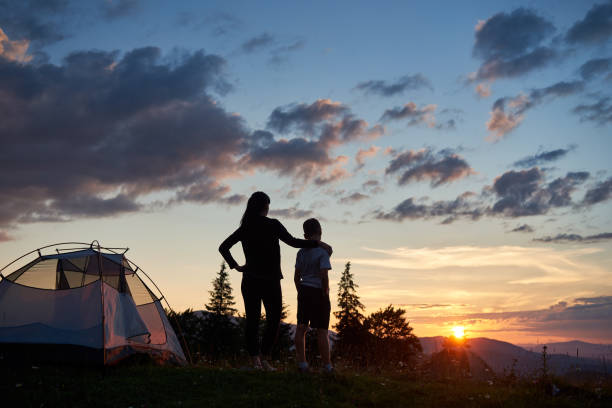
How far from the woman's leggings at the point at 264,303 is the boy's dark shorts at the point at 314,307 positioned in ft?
1.88

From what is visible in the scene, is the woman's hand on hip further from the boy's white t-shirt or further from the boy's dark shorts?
the boy's dark shorts

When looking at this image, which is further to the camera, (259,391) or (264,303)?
(264,303)

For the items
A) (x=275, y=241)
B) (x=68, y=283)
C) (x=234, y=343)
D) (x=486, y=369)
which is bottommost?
(x=234, y=343)

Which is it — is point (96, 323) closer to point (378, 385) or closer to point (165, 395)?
point (165, 395)

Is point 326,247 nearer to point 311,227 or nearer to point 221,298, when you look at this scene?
point 311,227

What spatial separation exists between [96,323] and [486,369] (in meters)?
8.97

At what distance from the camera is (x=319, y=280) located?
8.92 metres

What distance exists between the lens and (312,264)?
8891mm

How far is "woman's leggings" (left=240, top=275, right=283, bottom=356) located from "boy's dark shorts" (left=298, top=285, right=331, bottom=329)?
1.88 feet

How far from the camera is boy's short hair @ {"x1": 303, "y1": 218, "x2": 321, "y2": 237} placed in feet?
29.7

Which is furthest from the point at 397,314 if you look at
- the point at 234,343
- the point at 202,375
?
the point at 202,375

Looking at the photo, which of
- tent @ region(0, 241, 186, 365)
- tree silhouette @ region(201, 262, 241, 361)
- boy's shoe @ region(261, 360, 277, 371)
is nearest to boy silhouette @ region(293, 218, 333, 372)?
boy's shoe @ region(261, 360, 277, 371)

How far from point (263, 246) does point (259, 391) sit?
8.34 feet

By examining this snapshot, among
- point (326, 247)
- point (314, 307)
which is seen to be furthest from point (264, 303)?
point (326, 247)
